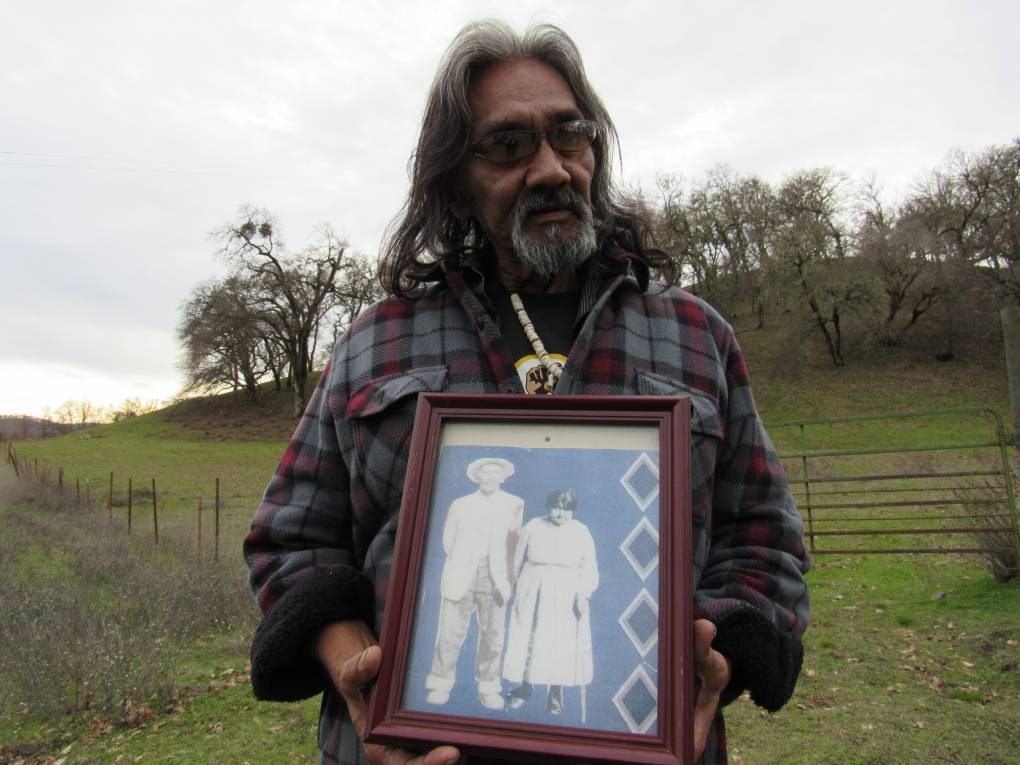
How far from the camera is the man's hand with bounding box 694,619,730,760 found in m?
1.21

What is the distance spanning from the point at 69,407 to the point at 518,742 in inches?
3020

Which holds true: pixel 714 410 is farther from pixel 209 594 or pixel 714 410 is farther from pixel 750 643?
pixel 209 594

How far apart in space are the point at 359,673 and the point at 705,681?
614 mm

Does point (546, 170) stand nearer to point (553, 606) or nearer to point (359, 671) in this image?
point (553, 606)

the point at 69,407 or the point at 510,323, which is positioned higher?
the point at 69,407

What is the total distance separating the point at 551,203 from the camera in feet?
6.28

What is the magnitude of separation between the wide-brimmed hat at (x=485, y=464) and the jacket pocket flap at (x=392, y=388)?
1.43ft

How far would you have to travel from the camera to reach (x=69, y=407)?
66.1m

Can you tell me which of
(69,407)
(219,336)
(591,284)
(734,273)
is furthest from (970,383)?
(69,407)

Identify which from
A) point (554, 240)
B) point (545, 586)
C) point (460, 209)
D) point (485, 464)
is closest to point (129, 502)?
point (460, 209)

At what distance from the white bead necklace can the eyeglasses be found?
388 mm

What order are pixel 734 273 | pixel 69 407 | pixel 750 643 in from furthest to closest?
1. pixel 69 407
2. pixel 734 273
3. pixel 750 643

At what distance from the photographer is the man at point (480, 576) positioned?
3.74 ft

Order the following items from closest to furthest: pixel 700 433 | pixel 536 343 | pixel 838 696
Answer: pixel 700 433, pixel 536 343, pixel 838 696
